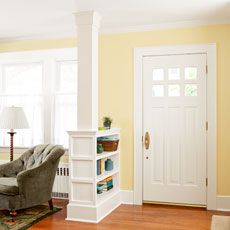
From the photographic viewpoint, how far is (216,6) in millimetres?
4238

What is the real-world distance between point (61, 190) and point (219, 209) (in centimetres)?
231

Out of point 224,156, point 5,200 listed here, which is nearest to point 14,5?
point 5,200

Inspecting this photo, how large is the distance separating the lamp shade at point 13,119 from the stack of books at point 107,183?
54.2 inches

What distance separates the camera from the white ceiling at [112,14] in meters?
4.16

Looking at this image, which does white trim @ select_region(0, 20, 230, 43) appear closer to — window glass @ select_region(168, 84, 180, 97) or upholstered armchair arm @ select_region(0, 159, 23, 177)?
window glass @ select_region(168, 84, 180, 97)

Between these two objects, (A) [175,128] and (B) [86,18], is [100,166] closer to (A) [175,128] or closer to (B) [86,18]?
(A) [175,128]

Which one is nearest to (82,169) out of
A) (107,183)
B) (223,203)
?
(107,183)

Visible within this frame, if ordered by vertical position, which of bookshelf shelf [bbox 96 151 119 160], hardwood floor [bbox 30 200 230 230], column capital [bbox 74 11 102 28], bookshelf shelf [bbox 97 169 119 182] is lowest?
hardwood floor [bbox 30 200 230 230]

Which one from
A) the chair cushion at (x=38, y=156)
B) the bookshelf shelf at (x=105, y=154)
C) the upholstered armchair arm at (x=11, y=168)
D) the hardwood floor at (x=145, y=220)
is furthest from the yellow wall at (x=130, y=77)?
the upholstered armchair arm at (x=11, y=168)

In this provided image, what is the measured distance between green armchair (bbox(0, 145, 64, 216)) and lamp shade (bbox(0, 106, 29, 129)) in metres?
0.41

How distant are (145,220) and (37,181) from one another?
4.66ft

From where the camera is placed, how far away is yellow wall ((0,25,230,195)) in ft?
15.8

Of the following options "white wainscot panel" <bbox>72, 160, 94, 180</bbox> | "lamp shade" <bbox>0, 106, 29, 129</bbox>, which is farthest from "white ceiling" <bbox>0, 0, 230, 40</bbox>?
"white wainscot panel" <bbox>72, 160, 94, 180</bbox>

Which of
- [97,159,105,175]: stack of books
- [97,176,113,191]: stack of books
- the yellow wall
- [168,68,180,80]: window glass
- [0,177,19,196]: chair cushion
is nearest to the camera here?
[0,177,19,196]: chair cushion
